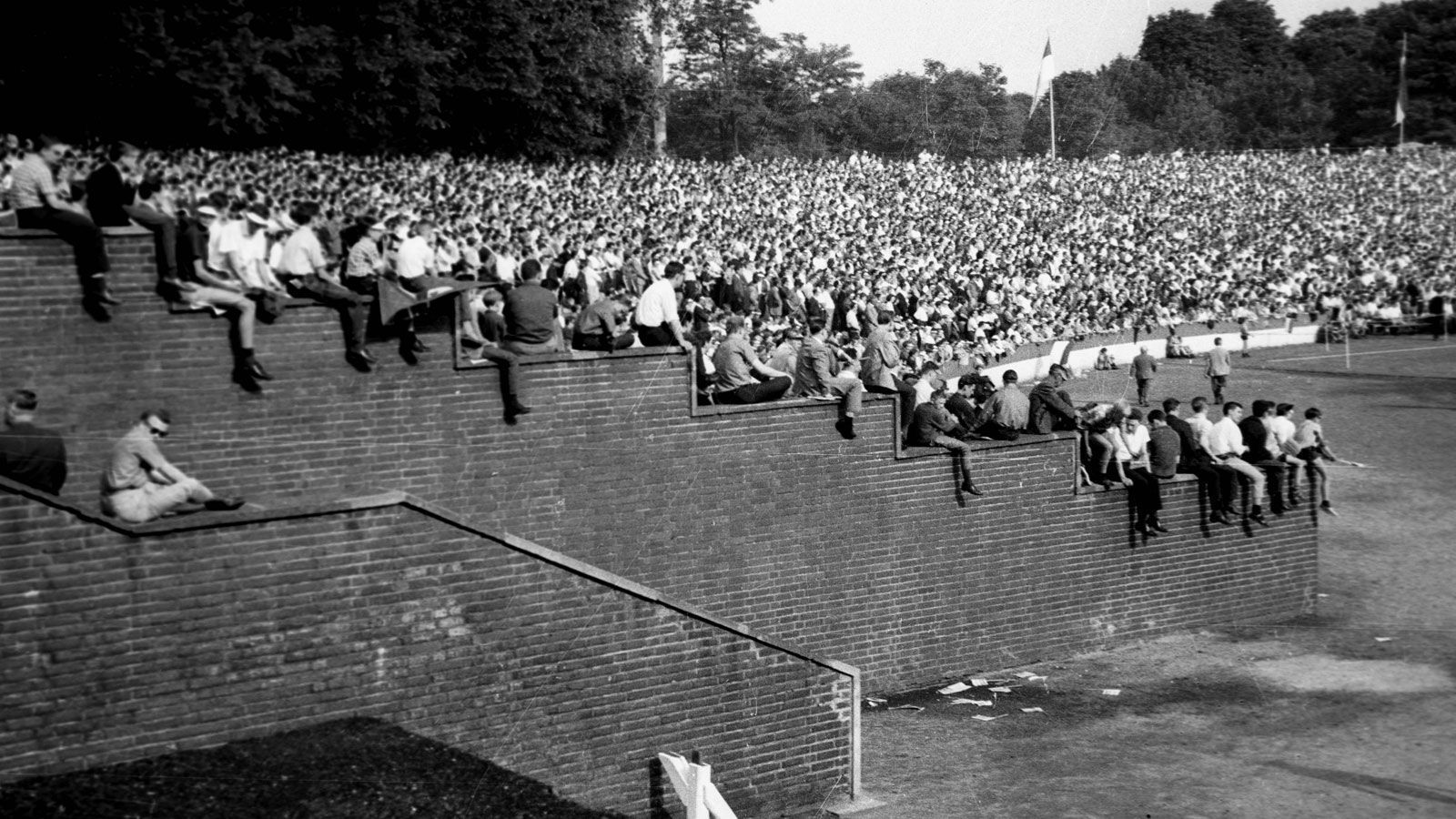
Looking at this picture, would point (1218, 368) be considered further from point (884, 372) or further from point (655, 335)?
point (655, 335)

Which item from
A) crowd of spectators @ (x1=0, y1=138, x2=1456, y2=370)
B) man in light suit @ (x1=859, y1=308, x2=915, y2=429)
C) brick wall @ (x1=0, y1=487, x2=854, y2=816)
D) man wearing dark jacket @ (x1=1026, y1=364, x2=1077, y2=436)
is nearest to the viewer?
brick wall @ (x1=0, y1=487, x2=854, y2=816)

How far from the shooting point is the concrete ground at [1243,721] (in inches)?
500

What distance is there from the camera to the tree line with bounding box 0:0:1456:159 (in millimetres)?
25094

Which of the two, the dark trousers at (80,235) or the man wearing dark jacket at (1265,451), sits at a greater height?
the dark trousers at (80,235)

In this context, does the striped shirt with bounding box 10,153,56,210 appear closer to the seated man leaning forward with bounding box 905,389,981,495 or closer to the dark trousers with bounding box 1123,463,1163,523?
the seated man leaning forward with bounding box 905,389,981,495

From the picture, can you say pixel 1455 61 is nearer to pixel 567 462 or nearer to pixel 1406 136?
pixel 1406 136

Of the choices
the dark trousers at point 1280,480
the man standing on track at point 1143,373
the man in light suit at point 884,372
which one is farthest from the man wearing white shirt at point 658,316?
the man standing on track at point 1143,373

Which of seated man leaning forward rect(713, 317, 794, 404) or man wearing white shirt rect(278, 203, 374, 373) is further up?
man wearing white shirt rect(278, 203, 374, 373)

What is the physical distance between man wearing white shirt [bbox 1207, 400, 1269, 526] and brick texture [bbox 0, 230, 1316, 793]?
381 mm

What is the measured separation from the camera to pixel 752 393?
15.1 meters

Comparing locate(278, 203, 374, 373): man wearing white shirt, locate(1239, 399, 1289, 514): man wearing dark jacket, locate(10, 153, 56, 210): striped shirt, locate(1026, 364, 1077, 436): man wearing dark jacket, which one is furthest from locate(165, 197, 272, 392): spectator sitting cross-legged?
locate(1239, 399, 1289, 514): man wearing dark jacket

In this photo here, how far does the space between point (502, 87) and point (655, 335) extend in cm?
2014

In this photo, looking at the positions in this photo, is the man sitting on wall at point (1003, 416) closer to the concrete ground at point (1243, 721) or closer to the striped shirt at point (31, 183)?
the concrete ground at point (1243, 721)

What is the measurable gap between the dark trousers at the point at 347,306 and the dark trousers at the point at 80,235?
1.71 meters
